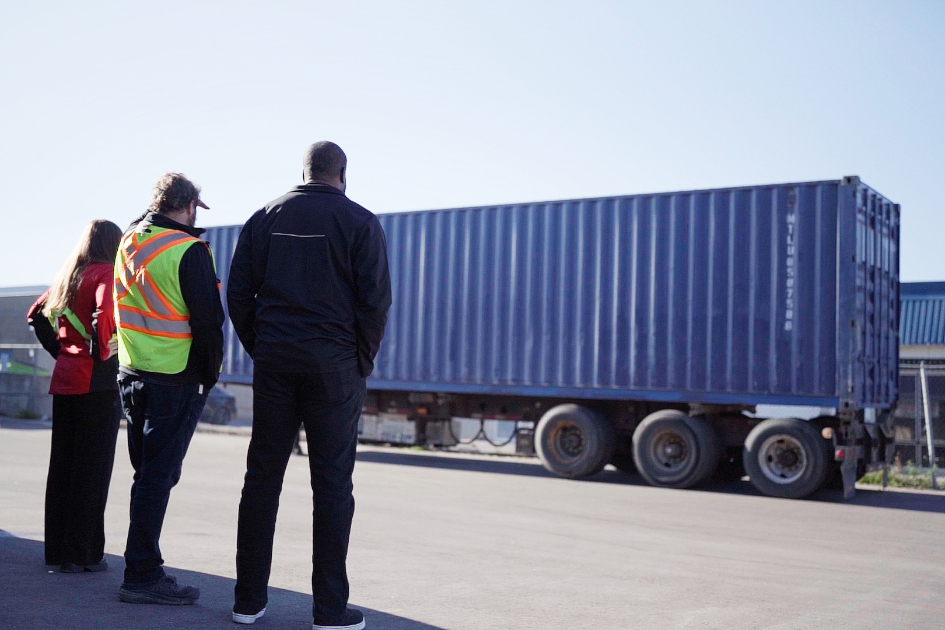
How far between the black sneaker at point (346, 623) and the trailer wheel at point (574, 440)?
1003 cm

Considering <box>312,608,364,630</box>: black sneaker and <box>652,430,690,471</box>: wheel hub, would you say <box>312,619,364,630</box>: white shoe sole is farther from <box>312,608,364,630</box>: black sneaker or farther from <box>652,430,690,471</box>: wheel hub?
<box>652,430,690,471</box>: wheel hub

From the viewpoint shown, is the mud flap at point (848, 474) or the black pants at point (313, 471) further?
the mud flap at point (848, 474)

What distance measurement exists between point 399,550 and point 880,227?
930 centimetres

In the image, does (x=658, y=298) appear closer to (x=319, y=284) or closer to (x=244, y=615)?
(x=319, y=284)

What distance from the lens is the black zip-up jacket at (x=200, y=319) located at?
15.2ft

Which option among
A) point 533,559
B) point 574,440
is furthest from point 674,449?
point 533,559

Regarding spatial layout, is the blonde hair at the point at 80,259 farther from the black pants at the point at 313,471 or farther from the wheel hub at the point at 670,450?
the wheel hub at the point at 670,450

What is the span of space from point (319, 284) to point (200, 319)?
2.44ft

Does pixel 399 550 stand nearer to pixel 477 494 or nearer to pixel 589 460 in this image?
pixel 477 494

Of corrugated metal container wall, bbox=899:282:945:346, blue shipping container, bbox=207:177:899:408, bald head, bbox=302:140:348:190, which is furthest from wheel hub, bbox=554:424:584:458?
corrugated metal container wall, bbox=899:282:945:346

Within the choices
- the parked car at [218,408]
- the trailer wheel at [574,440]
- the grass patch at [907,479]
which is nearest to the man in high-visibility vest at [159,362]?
the trailer wheel at [574,440]

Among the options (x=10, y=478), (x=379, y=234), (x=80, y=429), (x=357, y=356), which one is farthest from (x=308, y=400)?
(x=10, y=478)

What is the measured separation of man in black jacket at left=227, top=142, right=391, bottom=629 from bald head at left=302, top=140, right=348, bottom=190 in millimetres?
38

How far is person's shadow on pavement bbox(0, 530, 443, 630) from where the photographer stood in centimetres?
416
